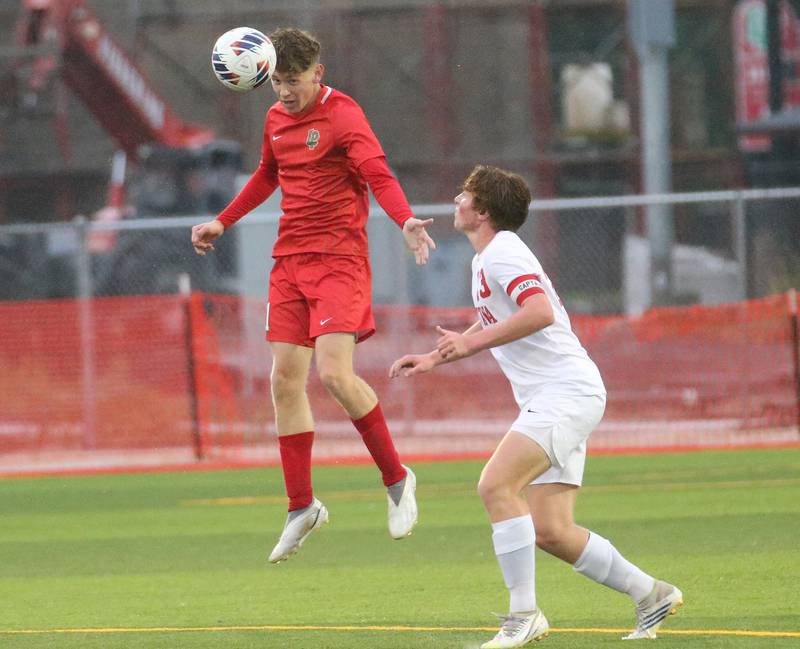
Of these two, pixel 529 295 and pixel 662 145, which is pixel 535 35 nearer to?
pixel 662 145

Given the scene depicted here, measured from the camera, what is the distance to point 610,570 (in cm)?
649

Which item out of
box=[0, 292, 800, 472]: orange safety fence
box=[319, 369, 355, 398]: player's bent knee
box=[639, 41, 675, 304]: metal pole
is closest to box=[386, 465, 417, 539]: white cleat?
box=[319, 369, 355, 398]: player's bent knee

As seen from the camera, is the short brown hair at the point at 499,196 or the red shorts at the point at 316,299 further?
the red shorts at the point at 316,299

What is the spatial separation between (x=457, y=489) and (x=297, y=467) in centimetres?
542

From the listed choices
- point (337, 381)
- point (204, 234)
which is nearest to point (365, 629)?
point (337, 381)

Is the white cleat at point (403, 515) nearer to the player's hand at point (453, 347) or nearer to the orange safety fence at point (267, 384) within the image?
the player's hand at point (453, 347)

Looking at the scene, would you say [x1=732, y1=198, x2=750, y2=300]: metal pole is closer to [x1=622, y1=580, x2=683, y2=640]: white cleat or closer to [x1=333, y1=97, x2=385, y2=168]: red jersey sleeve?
[x1=333, y1=97, x2=385, y2=168]: red jersey sleeve

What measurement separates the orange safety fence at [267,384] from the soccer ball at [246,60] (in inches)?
373

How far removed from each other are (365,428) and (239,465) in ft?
27.3

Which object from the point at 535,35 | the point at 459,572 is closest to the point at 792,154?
the point at 535,35

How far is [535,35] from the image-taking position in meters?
34.1

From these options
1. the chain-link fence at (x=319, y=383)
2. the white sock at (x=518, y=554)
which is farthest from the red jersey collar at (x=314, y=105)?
the chain-link fence at (x=319, y=383)

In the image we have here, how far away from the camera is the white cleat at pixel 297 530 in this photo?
772 cm

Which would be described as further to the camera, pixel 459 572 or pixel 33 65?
pixel 33 65
